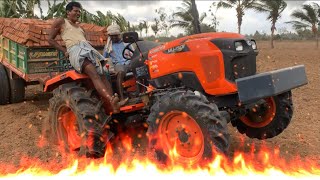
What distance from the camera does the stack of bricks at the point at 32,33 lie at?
24.6 feet

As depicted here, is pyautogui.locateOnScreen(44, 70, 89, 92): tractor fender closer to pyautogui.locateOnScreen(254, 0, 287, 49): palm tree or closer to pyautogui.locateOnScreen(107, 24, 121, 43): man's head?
pyautogui.locateOnScreen(107, 24, 121, 43): man's head


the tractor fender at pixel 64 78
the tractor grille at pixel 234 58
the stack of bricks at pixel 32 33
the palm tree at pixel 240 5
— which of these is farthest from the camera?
the palm tree at pixel 240 5

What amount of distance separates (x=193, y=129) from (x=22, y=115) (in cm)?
464

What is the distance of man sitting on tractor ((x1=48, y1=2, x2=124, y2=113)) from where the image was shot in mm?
5105

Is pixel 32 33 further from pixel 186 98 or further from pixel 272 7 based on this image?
pixel 272 7

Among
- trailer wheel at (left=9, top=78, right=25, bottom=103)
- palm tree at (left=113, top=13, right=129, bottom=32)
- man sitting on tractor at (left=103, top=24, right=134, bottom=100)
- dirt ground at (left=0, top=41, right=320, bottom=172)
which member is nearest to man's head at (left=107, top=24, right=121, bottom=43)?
man sitting on tractor at (left=103, top=24, right=134, bottom=100)

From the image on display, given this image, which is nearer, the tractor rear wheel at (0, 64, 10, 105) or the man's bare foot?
the man's bare foot

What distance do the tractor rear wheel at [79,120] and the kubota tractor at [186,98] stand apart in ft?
0.04

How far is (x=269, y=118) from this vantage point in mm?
5520

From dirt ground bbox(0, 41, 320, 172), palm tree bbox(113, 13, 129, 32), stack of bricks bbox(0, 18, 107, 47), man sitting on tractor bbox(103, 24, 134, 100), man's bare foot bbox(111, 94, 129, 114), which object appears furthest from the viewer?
palm tree bbox(113, 13, 129, 32)

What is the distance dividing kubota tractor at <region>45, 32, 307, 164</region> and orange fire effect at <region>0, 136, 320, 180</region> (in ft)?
0.46

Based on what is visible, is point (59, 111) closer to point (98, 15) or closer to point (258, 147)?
point (258, 147)

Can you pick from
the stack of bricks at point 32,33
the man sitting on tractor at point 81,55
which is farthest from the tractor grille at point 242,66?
the stack of bricks at point 32,33

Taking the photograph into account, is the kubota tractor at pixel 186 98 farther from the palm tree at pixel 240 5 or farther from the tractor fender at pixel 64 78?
the palm tree at pixel 240 5
